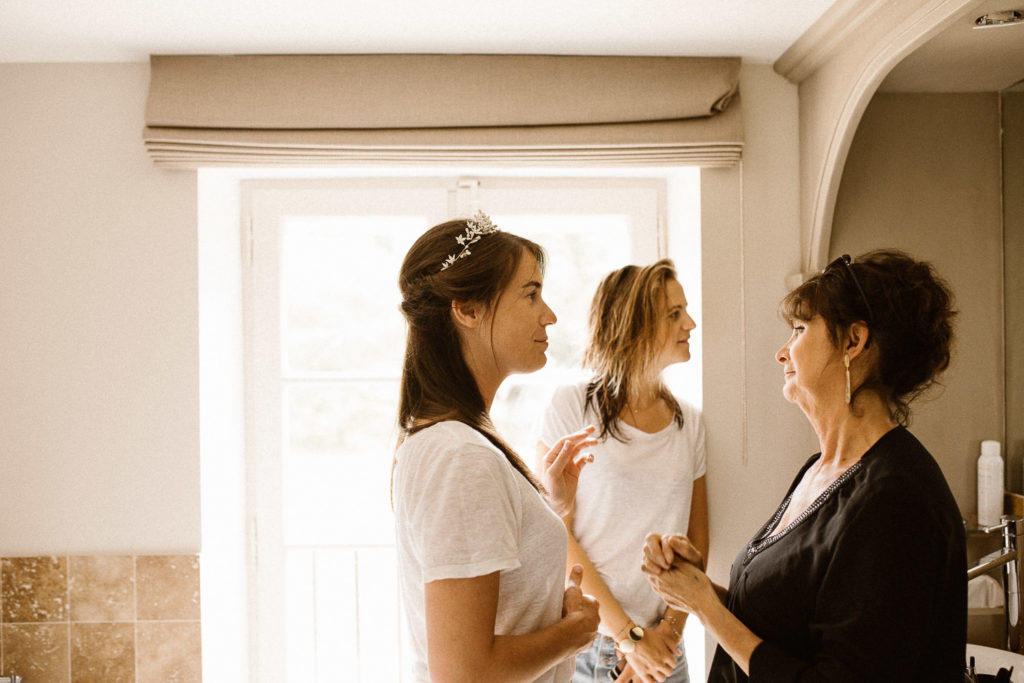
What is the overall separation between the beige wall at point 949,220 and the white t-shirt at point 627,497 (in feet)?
2.65

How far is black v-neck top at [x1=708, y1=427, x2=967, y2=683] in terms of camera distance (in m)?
1.06

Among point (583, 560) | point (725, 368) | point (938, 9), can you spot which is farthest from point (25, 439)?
point (938, 9)

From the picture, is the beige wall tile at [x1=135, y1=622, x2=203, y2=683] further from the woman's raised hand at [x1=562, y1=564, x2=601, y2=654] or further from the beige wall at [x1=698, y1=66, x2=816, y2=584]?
the beige wall at [x1=698, y1=66, x2=816, y2=584]

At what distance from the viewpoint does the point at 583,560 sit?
6.33 feet

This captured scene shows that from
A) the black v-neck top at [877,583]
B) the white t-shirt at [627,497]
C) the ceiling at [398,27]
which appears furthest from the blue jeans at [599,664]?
the ceiling at [398,27]

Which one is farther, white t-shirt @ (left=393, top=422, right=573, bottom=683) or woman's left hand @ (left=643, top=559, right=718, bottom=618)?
woman's left hand @ (left=643, top=559, right=718, bottom=618)

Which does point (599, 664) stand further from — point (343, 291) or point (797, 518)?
point (343, 291)

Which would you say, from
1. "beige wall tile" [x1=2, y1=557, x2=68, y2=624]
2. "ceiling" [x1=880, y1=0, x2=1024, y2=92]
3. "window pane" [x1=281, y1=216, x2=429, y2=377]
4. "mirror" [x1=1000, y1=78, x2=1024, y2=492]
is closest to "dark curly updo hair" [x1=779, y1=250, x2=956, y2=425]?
"ceiling" [x1=880, y1=0, x2=1024, y2=92]

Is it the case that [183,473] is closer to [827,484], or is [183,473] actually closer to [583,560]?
[583,560]

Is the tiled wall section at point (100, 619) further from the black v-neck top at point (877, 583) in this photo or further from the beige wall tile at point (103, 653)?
the black v-neck top at point (877, 583)

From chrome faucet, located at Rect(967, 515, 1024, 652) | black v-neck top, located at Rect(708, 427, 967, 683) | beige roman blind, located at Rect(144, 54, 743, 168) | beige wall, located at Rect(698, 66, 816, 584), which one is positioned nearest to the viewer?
black v-neck top, located at Rect(708, 427, 967, 683)

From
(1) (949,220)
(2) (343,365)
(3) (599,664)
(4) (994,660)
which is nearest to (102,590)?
(2) (343,365)

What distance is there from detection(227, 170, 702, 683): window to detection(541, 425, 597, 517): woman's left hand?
3.12ft

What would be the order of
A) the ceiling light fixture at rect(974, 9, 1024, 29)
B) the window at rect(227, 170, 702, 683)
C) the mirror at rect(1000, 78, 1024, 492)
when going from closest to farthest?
the ceiling light fixture at rect(974, 9, 1024, 29) < the mirror at rect(1000, 78, 1024, 492) < the window at rect(227, 170, 702, 683)
